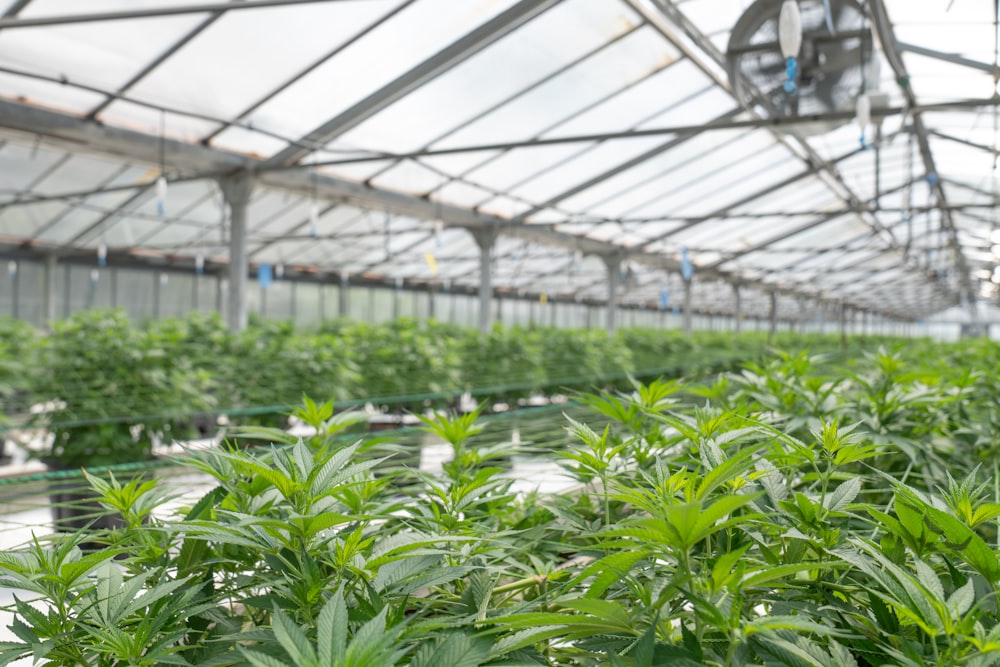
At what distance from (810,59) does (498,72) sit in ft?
14.7

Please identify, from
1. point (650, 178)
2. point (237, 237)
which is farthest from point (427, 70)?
point (650, 178)

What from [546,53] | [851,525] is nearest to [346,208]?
[546,53]

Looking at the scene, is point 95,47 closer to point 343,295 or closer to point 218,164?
point 218,164

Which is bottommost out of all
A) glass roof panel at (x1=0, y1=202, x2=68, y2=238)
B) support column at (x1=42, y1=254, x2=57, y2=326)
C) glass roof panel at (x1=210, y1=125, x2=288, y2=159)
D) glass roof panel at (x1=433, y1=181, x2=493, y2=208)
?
support column at (x1=42, y1=254, x2=57, y2=326)

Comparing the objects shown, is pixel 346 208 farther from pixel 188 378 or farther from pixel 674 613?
pixel 674 613

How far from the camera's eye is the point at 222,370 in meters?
5.92

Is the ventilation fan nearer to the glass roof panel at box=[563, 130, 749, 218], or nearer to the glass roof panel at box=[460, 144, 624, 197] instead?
the glass roof panel at box=[460, 144, 624, 197]

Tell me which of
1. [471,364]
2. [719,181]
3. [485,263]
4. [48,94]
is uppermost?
[719,181]

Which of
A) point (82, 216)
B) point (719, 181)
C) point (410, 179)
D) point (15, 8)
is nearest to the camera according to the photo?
point (15, 8)

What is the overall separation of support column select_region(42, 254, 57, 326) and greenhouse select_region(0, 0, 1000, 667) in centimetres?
14

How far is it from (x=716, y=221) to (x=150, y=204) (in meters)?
11.5

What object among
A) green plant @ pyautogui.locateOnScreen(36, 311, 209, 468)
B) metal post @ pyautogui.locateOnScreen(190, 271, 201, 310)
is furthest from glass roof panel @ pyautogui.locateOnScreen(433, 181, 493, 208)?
metal post @ pyautogui.locateOnScreen(190, 271, 201, 310)

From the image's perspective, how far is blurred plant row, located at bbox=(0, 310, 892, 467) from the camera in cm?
476

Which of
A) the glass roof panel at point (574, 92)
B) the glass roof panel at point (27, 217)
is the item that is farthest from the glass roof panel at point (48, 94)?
the glass roof panel at point (27, 217)
